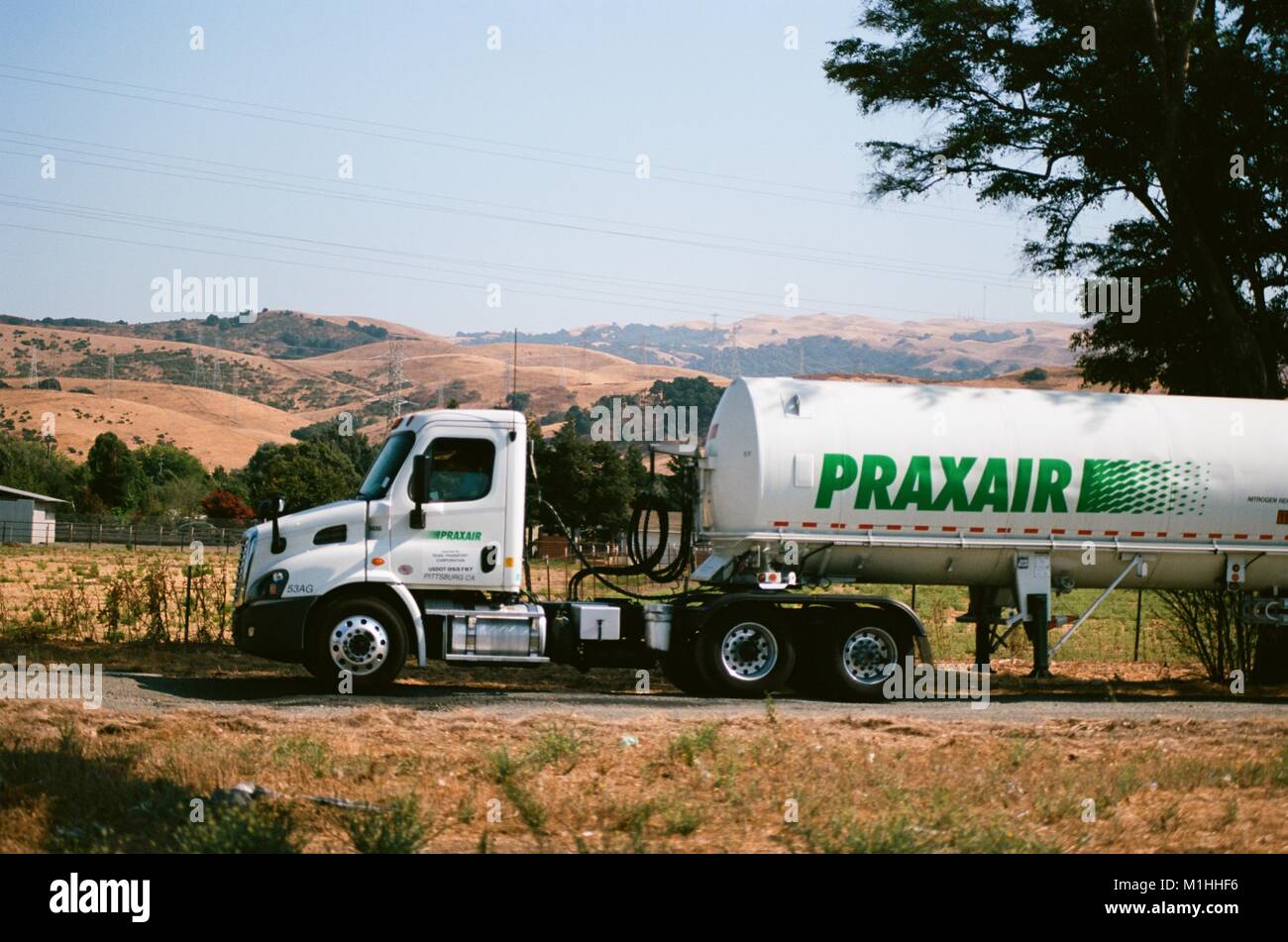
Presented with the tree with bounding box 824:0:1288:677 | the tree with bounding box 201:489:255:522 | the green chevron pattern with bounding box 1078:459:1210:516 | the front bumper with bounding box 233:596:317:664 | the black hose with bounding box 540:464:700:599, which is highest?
the tree with bounding box 824:0:1288:677

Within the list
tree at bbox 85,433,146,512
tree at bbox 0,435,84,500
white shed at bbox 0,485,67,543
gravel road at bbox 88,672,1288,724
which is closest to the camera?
gravel road at bbox 88,672,1288,724

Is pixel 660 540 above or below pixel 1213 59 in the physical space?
below

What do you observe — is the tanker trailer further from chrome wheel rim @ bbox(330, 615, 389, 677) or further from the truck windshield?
the truck windshield

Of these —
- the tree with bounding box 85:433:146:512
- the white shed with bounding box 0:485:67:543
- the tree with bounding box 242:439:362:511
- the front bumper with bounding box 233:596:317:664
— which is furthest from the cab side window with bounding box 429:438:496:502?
the tree with bounding box 85:433:146:512

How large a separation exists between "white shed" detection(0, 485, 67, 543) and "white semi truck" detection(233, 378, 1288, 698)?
66664 mm

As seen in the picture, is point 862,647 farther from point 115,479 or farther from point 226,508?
point 115,479

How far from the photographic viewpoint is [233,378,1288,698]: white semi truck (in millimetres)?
15891

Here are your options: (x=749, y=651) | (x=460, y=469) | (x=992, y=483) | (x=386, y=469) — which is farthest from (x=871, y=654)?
(x=386, y=469)

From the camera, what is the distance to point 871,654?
16.7m

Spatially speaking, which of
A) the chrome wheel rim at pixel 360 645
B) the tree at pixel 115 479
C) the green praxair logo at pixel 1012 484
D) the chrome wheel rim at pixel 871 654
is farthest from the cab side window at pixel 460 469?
the tree at pixel 115 479

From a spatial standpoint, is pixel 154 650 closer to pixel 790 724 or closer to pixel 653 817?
pixel 790 724

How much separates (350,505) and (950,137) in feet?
38.8
